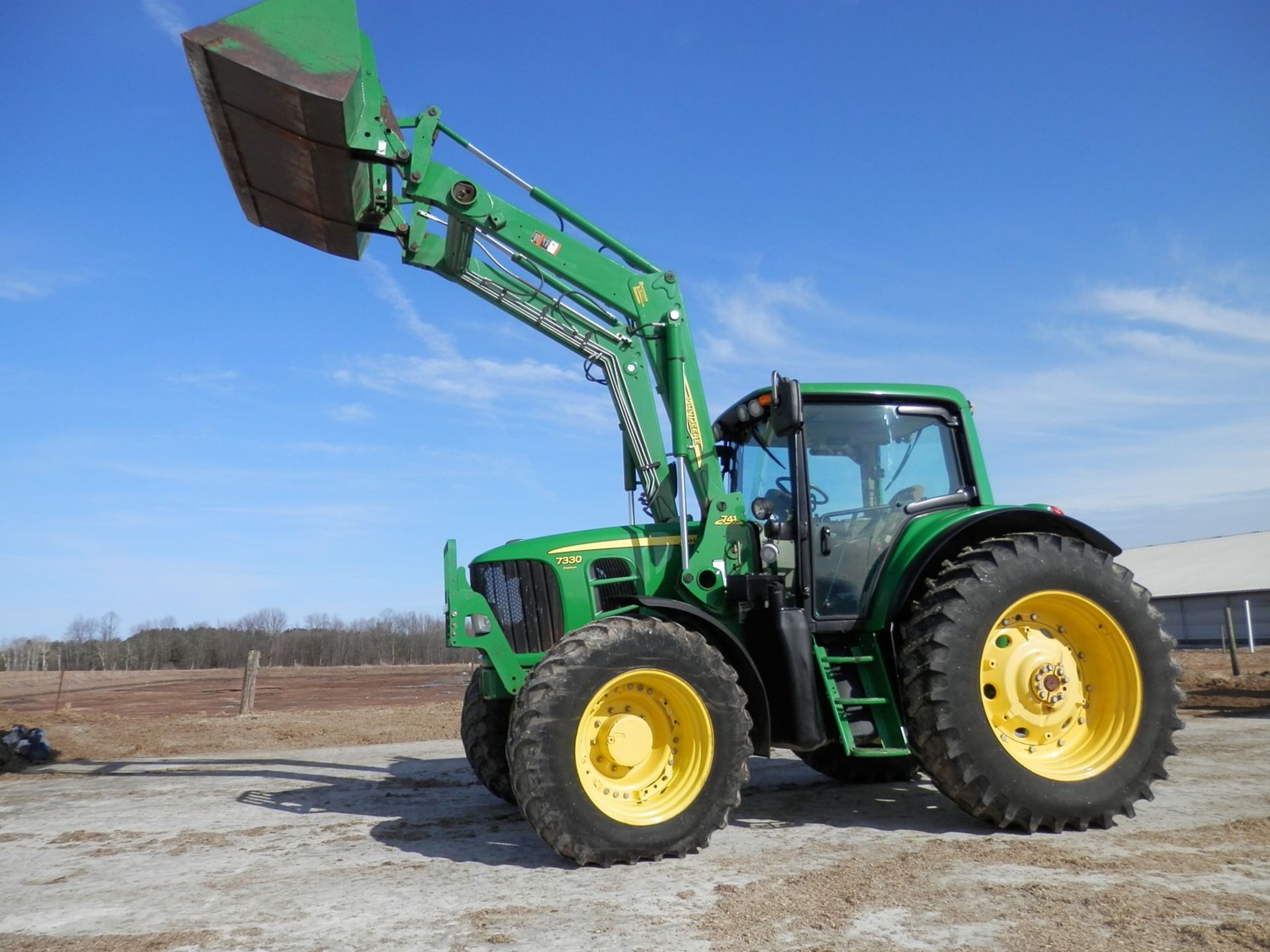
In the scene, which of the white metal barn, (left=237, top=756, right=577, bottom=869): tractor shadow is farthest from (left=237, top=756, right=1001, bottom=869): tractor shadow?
the white metal barn

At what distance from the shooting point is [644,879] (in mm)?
4664

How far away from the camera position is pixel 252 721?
15.2 m

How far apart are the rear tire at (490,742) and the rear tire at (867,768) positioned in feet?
7.54

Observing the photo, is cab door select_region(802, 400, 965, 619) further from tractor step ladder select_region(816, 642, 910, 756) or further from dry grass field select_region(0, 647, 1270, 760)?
dry grass field select_region(0, 647, 1270, 760)

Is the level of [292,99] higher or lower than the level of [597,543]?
higher

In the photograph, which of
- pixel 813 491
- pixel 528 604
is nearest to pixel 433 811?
pixel 528 604

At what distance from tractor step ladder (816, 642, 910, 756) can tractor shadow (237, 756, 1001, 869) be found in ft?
1.78

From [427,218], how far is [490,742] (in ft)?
12.0

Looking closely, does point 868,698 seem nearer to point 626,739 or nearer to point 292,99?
point 626,739

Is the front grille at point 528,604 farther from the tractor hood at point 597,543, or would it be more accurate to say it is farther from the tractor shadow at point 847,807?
the tractor shadow at point 847,807

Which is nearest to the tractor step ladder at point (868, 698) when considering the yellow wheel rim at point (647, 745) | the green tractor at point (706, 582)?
the green tractor at point (706, 582)

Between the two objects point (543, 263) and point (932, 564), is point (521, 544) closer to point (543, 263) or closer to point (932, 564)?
point (543, 263)

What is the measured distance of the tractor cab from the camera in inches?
241

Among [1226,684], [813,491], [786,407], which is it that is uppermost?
[786,407]
